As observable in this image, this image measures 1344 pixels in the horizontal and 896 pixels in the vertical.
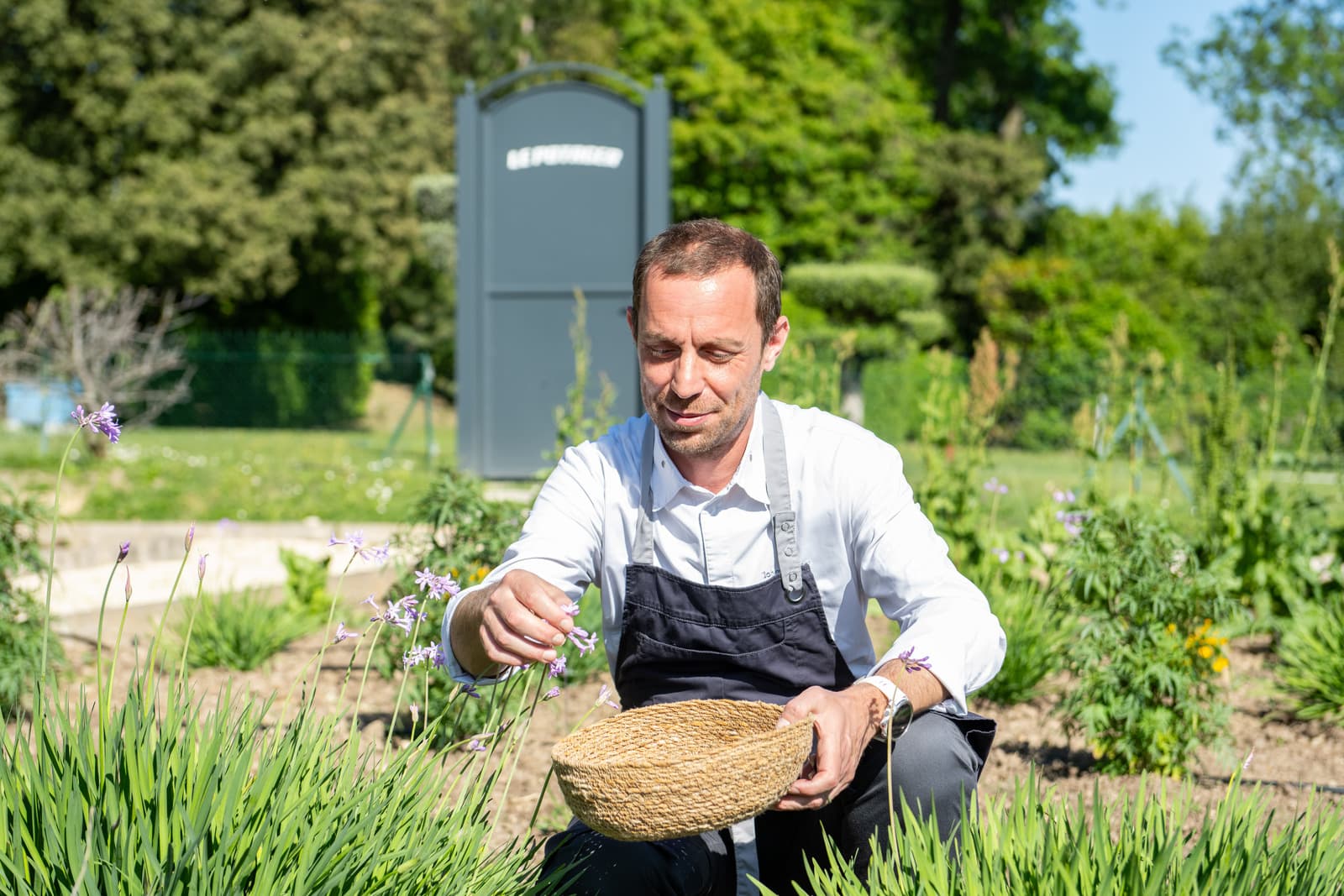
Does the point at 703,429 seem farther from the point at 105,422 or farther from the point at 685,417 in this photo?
the point at 105,422

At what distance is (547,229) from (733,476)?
29.3 ft

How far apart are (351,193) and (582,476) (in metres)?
22.3

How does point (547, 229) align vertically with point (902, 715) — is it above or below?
above

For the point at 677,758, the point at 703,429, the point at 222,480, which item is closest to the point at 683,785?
the point at 677,758

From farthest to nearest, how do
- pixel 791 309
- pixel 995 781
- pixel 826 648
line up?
pixel 791 309 < pixel 995 781 < pixel 826 648

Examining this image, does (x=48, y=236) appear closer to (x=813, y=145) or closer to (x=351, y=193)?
(x=351, y=193)

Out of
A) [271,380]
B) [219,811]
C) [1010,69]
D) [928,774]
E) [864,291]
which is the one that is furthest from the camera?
[1010,69]

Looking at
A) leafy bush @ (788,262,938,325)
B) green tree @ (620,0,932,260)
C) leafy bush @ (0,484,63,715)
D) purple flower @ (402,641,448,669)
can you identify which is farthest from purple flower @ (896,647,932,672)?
green tree @ (620,0,932,260)

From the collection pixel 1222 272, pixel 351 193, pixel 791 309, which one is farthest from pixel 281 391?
pixel 1222 272

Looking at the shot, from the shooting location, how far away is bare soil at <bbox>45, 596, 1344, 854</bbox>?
3303 mm

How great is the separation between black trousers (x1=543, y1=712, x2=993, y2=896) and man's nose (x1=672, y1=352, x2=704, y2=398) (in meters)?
0.67

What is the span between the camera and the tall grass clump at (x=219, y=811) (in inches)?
62.3

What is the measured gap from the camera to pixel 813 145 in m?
26.5

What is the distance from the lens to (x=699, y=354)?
218 centimetres
